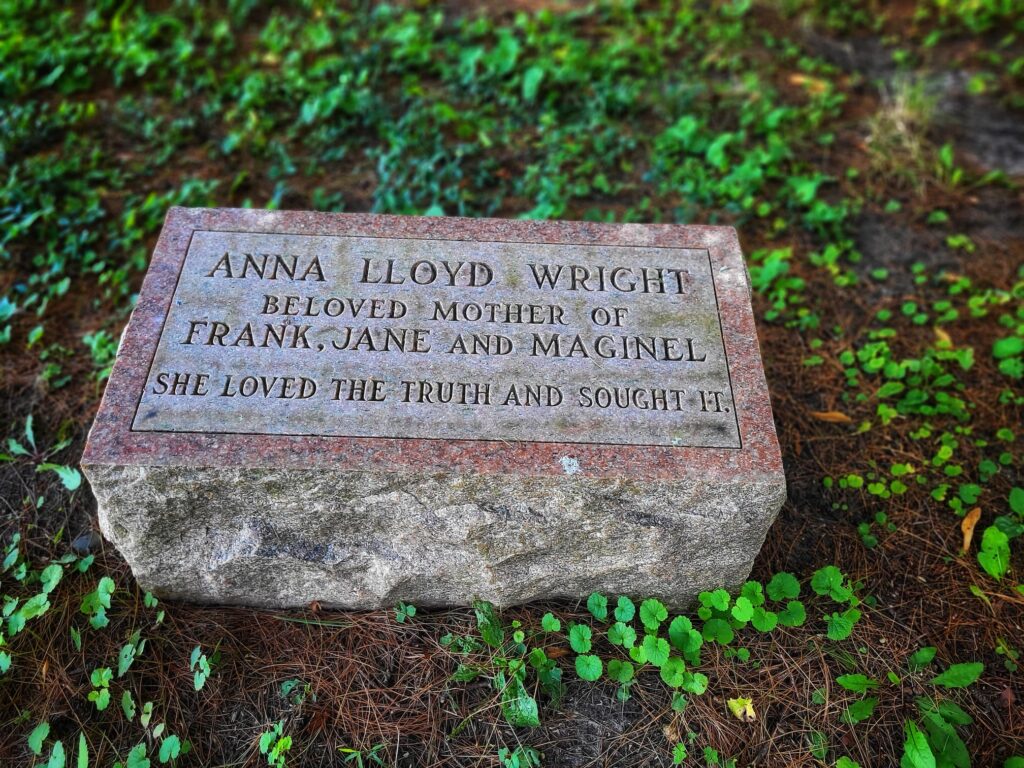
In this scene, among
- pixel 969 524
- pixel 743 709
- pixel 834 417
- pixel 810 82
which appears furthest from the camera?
pixel 810 82

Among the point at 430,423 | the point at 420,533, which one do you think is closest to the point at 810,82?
the point at 430,423

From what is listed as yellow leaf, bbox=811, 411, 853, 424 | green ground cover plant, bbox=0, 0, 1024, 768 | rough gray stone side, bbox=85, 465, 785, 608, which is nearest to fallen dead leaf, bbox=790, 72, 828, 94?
green ground cover plant, bbox=0, 0, 1024, 768

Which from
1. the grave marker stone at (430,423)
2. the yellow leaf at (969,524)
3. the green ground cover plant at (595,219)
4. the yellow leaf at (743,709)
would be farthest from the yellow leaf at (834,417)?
the yellow leaf at (743,709)

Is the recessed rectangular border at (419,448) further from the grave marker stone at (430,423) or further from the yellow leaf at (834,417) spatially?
the yellow leaf at (834,417)

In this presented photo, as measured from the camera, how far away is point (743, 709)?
7.41ft

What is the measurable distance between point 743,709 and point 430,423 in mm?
1215

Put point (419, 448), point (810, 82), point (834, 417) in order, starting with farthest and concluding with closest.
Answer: point (810, 82) < point (834, 417) < point (419, 448)

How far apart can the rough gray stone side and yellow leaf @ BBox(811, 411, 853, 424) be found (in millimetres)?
983

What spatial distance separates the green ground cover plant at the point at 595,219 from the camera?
2.27 metres

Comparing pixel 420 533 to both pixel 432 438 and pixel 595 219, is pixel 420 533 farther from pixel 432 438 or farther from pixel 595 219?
pixel 595 219

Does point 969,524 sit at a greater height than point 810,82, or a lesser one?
lesser

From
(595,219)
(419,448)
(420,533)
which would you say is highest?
(419,448)

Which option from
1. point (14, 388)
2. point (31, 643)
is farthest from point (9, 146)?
point (31, 643)

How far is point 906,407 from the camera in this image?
311 cm
